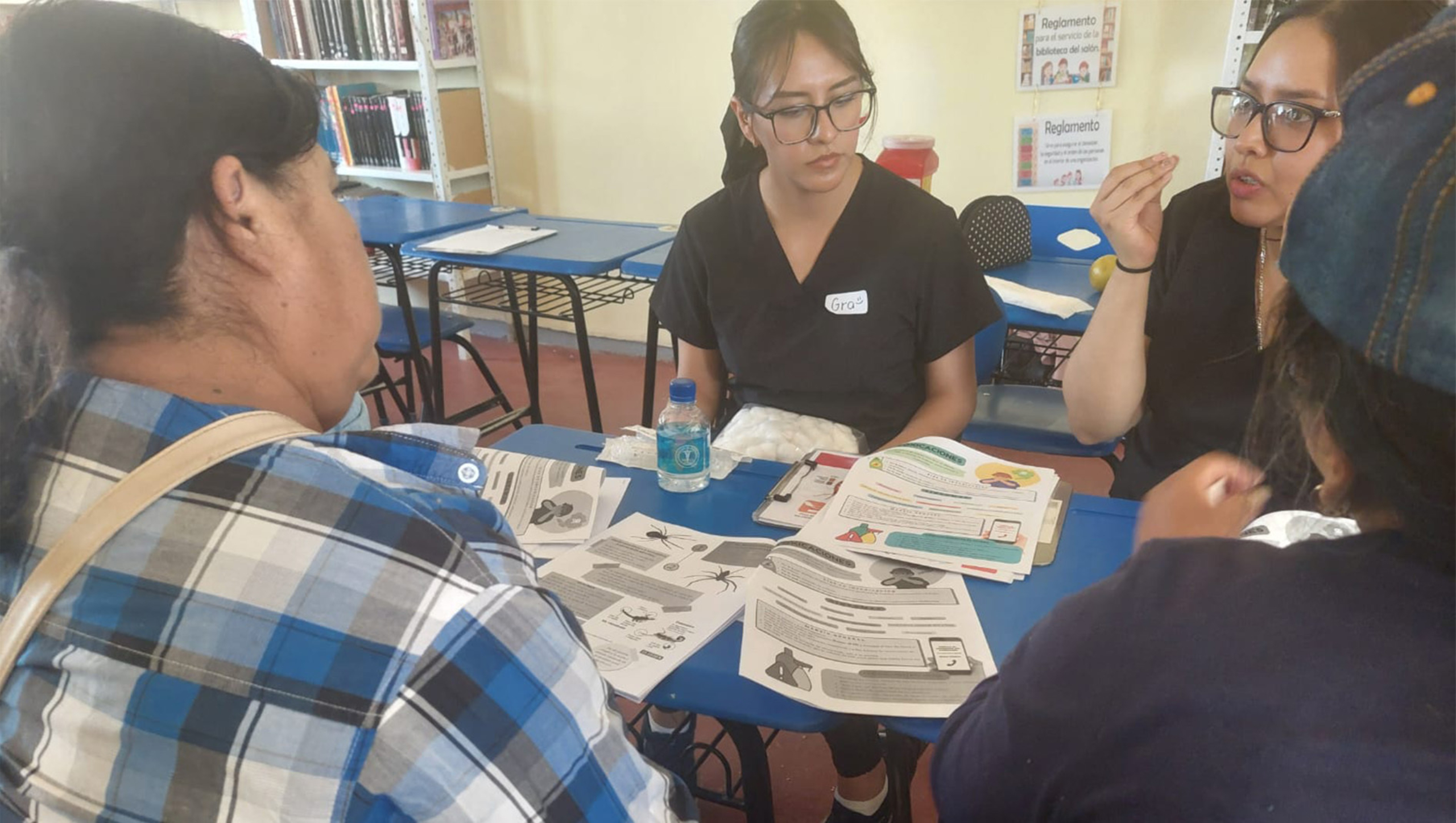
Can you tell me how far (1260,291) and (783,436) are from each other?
0.79 m

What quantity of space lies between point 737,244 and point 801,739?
1.02 metres

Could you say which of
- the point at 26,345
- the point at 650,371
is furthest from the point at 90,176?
→ the point at 650,371

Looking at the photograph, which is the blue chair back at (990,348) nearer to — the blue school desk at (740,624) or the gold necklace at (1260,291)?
the gold necklace at (1260,291)

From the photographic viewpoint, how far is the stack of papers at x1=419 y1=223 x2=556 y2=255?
2.62 m

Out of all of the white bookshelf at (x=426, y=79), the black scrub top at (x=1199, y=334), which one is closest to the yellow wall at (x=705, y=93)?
Answer: the white bookshelf at (x=426, y=79)

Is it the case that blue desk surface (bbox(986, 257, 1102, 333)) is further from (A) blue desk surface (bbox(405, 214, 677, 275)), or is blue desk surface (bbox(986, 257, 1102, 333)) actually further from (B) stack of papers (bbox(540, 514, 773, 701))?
(B) stack of papers (bbox(540, 514, 773, 701))

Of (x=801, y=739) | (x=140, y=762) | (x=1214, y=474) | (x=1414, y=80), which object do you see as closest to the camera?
(x=1414, y=80)

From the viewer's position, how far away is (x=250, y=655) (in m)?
0.54

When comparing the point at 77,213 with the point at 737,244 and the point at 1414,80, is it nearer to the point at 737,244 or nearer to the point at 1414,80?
the point at 1414,80

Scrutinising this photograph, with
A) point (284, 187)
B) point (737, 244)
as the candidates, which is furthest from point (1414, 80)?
point (737, 244)

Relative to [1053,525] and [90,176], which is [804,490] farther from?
A: [90,176]

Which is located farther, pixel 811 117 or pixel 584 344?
pixel 584 344

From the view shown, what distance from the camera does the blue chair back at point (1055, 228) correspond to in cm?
258

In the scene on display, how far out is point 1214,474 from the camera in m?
0.91
